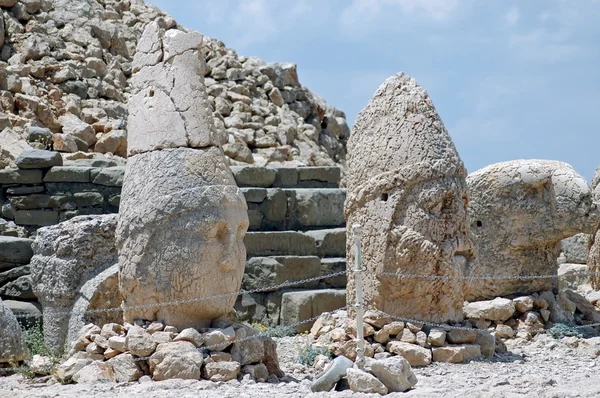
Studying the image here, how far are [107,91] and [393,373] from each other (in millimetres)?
14315

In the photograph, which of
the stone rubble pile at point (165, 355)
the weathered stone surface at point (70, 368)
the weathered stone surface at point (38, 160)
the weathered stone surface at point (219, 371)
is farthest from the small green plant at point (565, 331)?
the weathered stone surface at point (38, 160)

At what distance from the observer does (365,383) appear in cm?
647

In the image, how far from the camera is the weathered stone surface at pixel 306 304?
11.4 meters

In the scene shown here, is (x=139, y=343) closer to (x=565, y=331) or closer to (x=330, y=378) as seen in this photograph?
(x=330, y=378)

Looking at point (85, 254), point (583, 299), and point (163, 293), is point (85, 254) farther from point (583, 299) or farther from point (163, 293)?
point (583, 299)

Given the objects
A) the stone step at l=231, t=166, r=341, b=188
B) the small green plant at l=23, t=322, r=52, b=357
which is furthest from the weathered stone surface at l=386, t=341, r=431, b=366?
the stone step at l=231, t=166, r=341, b=188

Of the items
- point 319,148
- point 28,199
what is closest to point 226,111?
point 319,148

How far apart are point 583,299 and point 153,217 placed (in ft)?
16.7

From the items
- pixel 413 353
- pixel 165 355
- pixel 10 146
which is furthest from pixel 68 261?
pixel 10 146

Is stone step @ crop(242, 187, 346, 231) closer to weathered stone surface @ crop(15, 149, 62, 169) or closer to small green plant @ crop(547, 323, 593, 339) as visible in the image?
weathered stone surface @ crop(15, 149, 62, 169)

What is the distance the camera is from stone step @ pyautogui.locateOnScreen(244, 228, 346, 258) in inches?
476

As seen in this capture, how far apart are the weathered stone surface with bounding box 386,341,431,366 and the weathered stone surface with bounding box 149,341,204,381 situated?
1795mm

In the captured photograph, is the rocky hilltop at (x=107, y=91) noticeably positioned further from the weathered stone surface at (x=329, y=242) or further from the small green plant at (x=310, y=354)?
the small green plant at (x=310, y=354)

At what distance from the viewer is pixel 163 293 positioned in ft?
23.3
